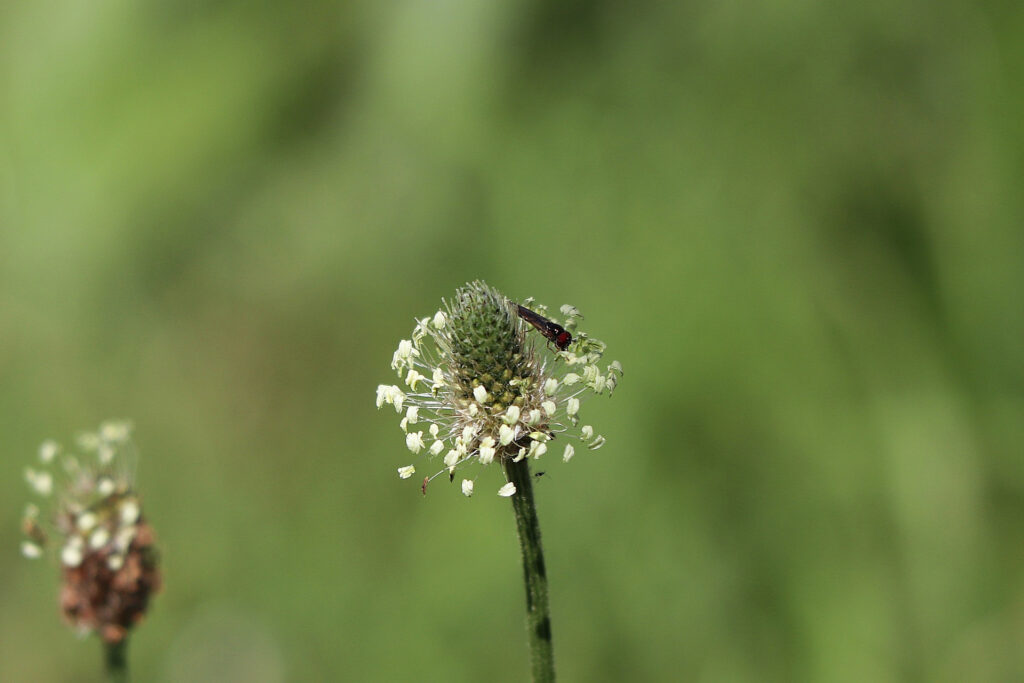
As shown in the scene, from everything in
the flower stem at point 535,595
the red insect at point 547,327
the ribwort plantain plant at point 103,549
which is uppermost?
the red insect at point 547,327

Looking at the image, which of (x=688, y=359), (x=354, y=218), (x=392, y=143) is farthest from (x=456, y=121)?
(x=688, y=359)

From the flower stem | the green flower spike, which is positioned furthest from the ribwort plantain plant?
the flower stem

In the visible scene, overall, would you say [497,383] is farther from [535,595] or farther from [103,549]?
[103,549]

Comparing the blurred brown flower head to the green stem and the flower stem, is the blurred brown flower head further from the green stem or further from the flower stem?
the flower stem

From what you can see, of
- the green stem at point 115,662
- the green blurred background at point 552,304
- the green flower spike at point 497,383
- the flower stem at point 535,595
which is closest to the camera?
Result: the flower stem at point 535,595

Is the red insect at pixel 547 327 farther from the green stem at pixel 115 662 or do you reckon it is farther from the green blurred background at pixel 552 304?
the green blurred background at pixel 552 304

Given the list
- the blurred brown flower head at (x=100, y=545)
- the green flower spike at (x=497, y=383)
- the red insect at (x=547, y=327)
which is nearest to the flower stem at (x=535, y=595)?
the green flower spike at (x=497, y=383)

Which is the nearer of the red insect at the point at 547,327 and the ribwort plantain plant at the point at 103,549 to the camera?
the red insect at the point at 547,327
